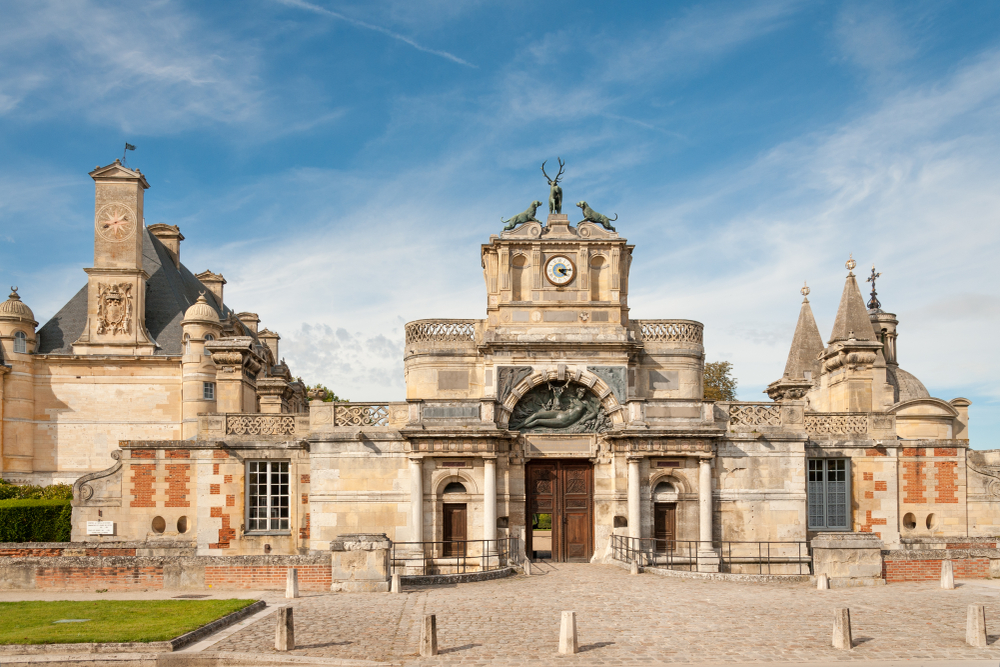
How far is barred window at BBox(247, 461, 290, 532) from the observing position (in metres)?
25.5

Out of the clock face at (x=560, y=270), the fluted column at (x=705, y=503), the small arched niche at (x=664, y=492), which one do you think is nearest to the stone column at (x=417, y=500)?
the small arched niche at (x=664, y=492)

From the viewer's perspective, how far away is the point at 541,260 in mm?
26750

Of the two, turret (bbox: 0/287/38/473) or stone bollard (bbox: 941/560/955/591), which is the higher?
turret (bbox: 0/287/38/473)

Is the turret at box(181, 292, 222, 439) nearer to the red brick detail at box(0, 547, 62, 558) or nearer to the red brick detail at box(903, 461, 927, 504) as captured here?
the red brick detail at box(0, 547, 62, 558)

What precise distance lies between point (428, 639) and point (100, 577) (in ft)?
37.3

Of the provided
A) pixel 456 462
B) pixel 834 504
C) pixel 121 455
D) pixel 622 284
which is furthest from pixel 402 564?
pixel 834 504

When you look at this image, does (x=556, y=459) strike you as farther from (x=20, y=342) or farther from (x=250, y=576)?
(x=20, y=342)

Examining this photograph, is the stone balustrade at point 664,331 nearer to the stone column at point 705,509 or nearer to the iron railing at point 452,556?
the stone column at point 705,509

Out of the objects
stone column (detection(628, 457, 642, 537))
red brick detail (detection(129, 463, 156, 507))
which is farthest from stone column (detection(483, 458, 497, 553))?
red brick detail (detection(129, 463, 156, 507))

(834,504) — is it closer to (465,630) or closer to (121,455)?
(465,630)

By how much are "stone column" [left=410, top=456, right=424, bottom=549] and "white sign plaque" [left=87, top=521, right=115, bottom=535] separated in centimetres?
868

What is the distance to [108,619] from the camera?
570 inches

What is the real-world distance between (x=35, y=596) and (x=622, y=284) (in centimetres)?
1774

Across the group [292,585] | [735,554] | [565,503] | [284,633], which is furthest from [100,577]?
[735,554]
